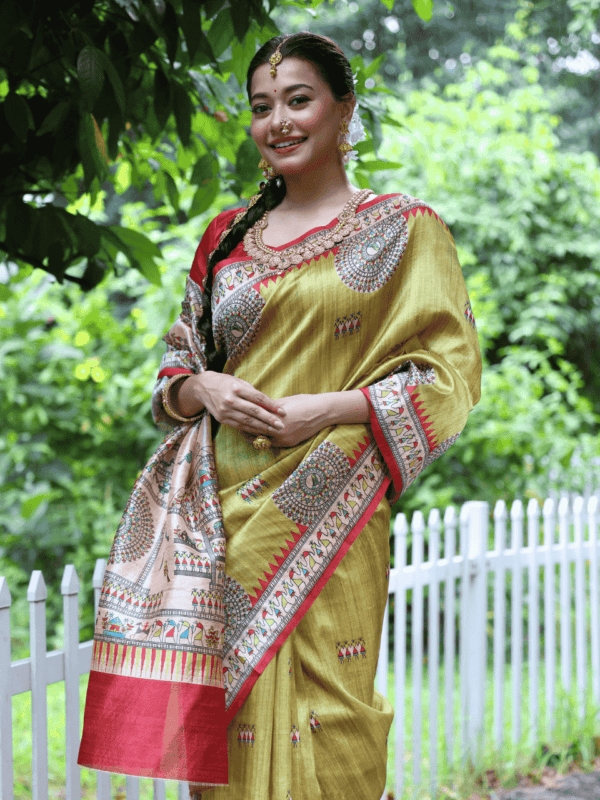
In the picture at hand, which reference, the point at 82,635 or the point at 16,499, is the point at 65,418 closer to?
the point at 16,499

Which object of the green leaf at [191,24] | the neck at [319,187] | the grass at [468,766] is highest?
the green leaf at [191,24]

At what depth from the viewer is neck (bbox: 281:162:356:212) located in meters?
1.75

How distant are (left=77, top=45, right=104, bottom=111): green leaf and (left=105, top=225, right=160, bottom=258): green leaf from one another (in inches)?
32.3

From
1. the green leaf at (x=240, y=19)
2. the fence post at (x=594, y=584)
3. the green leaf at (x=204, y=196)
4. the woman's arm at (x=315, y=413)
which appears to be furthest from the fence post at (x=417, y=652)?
the green leaf at (x=240, y=19)

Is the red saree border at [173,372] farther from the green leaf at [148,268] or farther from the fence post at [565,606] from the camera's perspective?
the fence post at [565,606]

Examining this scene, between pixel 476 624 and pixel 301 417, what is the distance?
227 cm

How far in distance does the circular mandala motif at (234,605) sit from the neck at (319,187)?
2.63 feet

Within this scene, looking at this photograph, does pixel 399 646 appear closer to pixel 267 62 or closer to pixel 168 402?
pixel 168 402

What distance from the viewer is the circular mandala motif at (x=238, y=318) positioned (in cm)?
166

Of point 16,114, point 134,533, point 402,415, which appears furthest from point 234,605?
point 16,114

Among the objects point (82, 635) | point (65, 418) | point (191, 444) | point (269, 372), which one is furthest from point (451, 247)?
point (82, 635)

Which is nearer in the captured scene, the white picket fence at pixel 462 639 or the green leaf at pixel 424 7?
the green leaf at pixel 424 7

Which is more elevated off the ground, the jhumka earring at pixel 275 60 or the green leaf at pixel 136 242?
the green leaf at pixel 136 242

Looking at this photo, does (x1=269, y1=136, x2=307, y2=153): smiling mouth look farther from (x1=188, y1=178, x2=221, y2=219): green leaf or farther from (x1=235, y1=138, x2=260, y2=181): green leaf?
(x1=188, y1=178, x2=221, y2=219): green leaf
